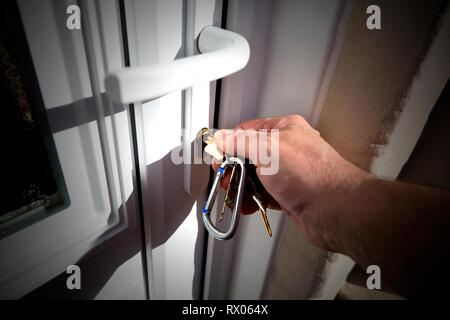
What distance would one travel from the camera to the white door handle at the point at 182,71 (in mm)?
179

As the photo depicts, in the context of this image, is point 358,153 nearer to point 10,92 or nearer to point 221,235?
point 221,235

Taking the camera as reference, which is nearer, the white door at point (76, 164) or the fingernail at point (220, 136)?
the white door at point (76, 164)

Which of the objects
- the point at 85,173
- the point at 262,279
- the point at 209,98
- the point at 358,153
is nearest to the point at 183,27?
the point at 209,98

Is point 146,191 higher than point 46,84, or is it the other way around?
point 46,84

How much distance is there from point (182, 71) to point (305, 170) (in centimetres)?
25

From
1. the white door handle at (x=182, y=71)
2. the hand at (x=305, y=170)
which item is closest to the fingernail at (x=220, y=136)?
the hand at (x=305, y=170)

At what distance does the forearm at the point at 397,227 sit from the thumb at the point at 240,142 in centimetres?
14

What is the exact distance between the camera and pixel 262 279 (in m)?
0.67

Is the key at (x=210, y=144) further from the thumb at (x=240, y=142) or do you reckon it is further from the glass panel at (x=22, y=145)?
the glass panel at (x=22, y=145)

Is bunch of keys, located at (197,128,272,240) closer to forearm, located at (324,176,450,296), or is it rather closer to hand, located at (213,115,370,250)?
hand, located at (213,115,370,250)

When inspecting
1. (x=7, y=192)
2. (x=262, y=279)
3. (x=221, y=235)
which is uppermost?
(x=7, y=192)

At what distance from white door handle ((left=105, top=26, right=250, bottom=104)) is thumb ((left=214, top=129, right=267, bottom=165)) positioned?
110 millimetres

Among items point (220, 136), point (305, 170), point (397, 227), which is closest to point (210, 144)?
point (220, 136)

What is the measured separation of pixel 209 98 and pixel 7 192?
27 cm
